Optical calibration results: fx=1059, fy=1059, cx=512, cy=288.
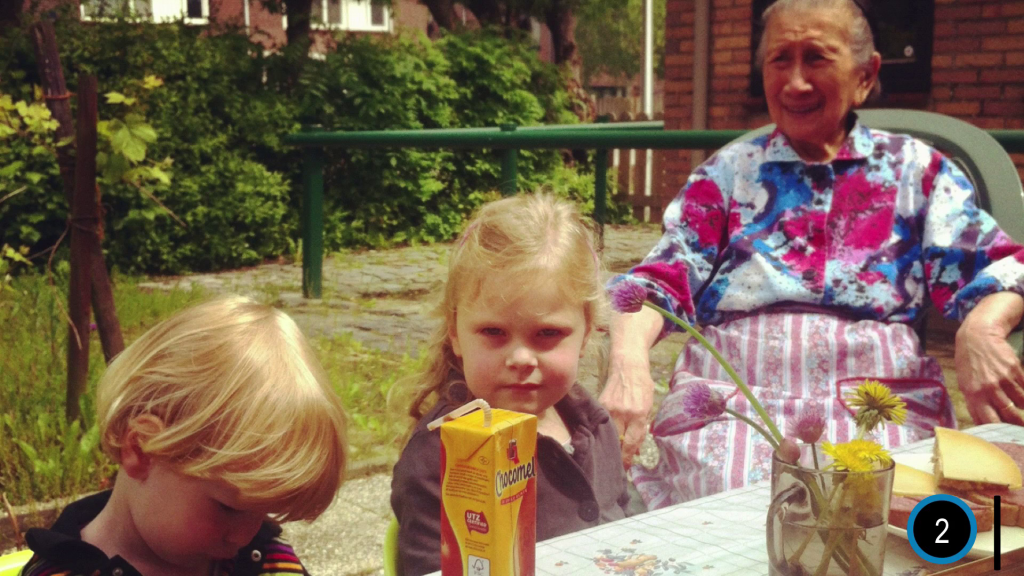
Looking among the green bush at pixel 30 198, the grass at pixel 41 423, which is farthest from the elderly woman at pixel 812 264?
the green bush at pixel 30 198

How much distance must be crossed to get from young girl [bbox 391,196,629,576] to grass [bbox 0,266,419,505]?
503 millimetres

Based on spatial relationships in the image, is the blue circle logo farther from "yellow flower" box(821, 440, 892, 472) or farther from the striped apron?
the striped apron

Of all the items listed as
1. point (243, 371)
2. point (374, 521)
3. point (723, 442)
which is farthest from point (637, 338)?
point (374, 521)

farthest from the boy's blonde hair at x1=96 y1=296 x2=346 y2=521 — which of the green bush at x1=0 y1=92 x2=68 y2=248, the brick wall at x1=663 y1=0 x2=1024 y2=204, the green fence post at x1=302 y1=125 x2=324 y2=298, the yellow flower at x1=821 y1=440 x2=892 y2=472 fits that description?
the green bush at x1=0 y1=92 x2=68 y2=248

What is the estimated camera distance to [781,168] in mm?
2406

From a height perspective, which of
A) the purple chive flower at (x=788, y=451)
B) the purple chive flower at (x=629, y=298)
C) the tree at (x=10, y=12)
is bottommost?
the purple chive flower at (x=788, y=451)

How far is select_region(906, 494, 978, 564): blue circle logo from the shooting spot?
1245 mm

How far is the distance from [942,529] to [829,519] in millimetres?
323

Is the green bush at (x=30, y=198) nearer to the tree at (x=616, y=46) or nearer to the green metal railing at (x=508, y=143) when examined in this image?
the green metal railing at (x=508, y=143)

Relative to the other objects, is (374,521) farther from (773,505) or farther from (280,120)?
(280,120)

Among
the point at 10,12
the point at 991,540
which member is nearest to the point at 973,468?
the point at 991,540

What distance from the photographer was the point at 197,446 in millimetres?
1277

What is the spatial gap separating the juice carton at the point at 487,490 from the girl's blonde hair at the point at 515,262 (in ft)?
2.29

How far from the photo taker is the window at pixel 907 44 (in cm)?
695
